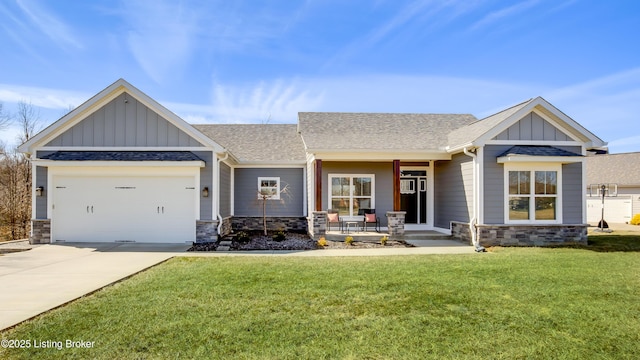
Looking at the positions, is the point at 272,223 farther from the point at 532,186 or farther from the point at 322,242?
the point at 532,186

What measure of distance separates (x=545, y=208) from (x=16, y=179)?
80.7 feet

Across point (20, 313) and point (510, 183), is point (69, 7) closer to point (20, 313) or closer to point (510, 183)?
point (20, 313)

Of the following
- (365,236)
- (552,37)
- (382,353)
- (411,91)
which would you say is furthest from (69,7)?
(552,37)

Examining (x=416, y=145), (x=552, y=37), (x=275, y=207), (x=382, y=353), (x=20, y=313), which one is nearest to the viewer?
(x=382, y=353)

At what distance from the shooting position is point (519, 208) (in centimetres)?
1216

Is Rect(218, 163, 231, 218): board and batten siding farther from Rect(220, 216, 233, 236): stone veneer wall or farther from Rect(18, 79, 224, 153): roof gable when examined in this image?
Rect(18, 79, 224, 153): roof gable

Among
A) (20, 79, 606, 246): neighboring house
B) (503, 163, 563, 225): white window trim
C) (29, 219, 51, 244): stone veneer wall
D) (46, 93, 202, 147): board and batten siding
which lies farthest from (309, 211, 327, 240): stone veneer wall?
(29, 219, 51, 244): stone veneer wall

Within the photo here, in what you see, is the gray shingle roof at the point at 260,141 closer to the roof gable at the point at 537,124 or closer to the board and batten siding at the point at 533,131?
the roof gable at the point at 537,124

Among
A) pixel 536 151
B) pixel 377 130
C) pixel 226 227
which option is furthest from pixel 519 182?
pixel 226 227

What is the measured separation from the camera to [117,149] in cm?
1241

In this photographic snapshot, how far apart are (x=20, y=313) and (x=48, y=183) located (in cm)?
872

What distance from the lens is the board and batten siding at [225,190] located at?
13.7 metres

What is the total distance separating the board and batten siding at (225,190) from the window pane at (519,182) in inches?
380

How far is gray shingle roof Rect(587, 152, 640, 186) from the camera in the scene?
22.9 metres
